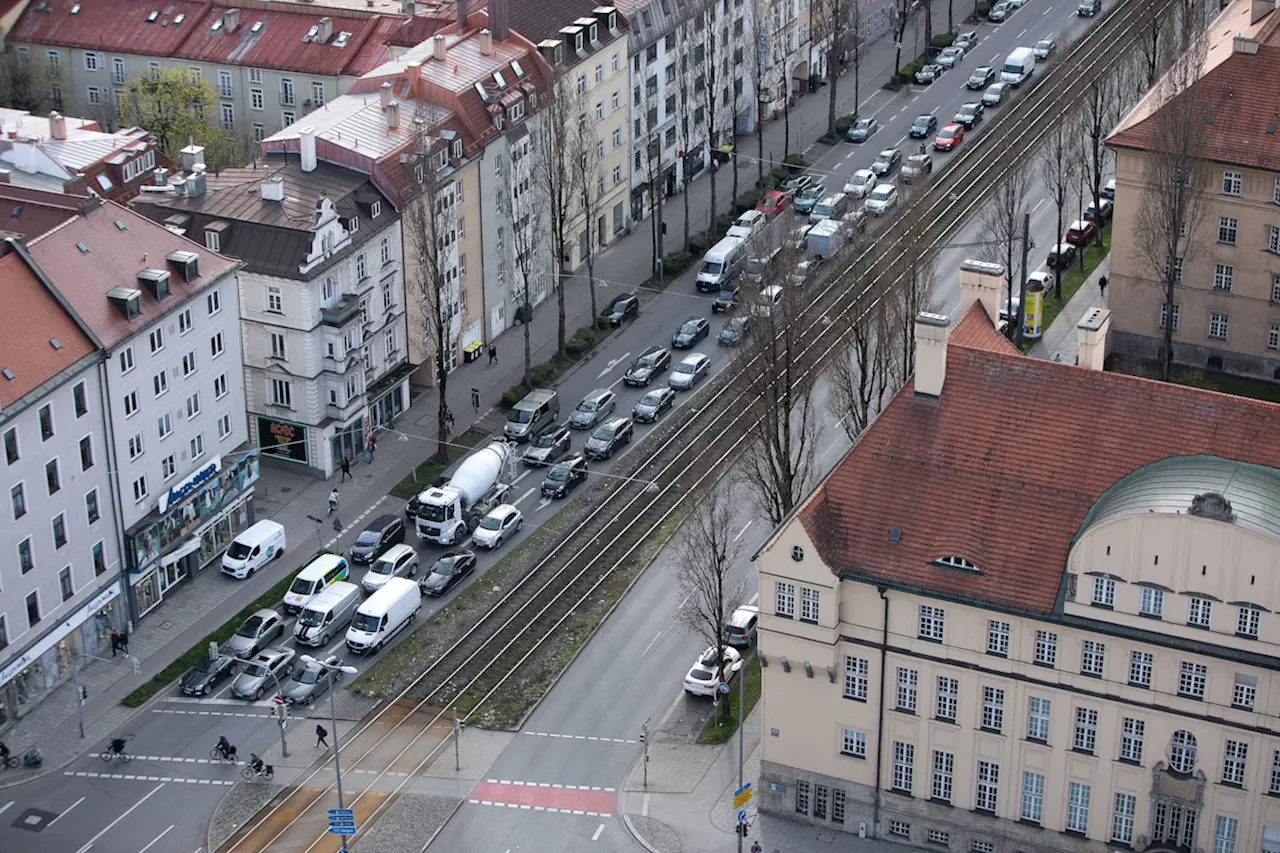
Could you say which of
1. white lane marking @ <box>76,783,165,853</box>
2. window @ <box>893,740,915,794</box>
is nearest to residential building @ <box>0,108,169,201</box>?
white lane marking @ <box>76,783,165,853</box>

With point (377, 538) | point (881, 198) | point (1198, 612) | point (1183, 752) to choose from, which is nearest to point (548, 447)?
point (377, 538)

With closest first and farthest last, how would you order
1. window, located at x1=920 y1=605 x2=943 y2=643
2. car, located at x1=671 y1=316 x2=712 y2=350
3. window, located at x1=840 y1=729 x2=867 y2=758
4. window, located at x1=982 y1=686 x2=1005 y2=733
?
window, located at x1=920 y1=605 x2=943 y2=643
window, located at x1=982 y1=686 x2=1005 y2=733
window, located at x1=840 y1=729 x2=867 y2=758
car, located at x1=671 y1=316 x2=712 y2=350

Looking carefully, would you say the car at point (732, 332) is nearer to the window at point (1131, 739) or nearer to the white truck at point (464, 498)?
the white truck at point (464, 498)

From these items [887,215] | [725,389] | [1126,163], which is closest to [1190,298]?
[1126,163]

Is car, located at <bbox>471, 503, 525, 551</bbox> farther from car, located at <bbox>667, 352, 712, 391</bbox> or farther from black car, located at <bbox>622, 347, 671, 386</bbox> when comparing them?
car, located at <bbox>667, 352, 712, 391</bbox>

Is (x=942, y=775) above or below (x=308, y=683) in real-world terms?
above

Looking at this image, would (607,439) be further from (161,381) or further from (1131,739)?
(1131,739)
